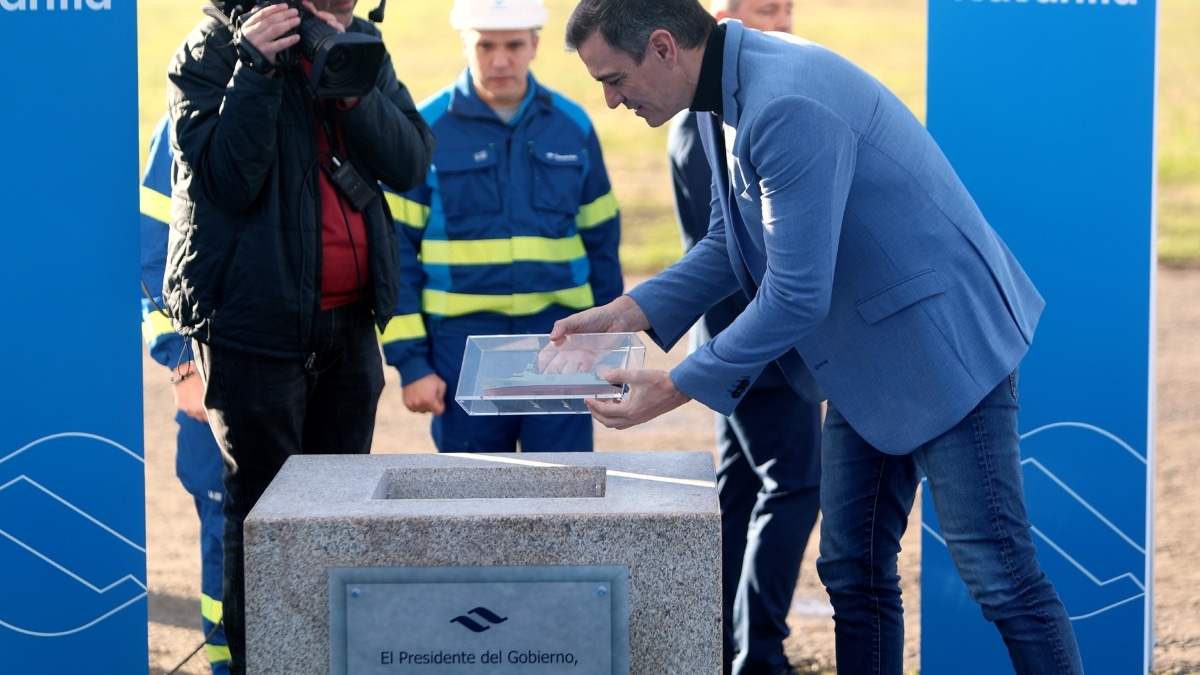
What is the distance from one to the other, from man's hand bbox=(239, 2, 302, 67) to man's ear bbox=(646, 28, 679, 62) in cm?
94

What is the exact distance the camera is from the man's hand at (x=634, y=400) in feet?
10.0

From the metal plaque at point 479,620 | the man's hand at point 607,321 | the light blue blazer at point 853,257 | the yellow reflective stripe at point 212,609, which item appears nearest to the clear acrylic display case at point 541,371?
the man's hand at point 607,321

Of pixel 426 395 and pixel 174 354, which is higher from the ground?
pixel 174 354

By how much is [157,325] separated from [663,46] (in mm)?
1923

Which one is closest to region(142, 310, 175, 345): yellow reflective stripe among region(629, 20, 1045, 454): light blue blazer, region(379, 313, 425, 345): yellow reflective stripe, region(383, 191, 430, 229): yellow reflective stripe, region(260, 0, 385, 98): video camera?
region(379, 313, 425, 345): yellow reflective stripe

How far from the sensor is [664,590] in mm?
2758

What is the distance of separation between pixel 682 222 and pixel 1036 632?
66.1 inches

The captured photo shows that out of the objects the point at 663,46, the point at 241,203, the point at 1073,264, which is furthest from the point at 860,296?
the point at 241,203

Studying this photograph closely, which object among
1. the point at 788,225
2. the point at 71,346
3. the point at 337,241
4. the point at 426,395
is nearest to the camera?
the point at 788,225

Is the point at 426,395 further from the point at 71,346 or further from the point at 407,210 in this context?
the point at 71,346

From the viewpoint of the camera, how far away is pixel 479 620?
8.97 feet

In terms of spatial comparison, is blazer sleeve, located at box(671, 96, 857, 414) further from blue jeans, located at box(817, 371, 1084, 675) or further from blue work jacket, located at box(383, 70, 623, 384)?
blue work jacket, located at box(383, 70, 623, 384)

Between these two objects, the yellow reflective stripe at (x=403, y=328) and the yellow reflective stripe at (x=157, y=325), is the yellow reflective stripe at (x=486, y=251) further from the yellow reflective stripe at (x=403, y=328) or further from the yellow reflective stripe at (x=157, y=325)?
the yellow reflective stripe at (x=157, y=325)

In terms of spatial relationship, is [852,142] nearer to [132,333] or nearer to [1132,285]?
[1132,285]
